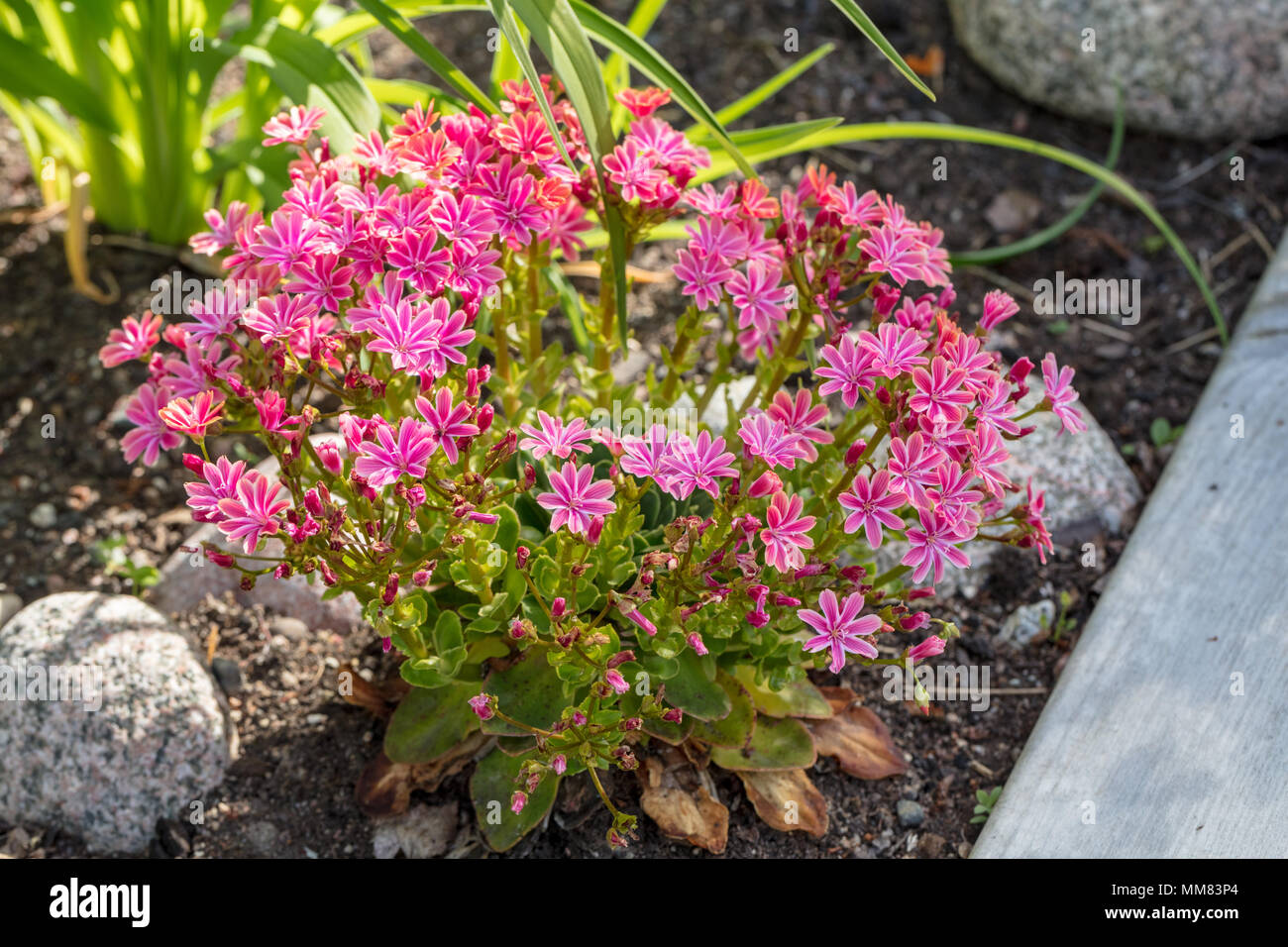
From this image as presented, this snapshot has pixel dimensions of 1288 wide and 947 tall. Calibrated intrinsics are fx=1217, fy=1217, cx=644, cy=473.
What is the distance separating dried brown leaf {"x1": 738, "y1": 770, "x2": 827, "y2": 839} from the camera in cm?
211

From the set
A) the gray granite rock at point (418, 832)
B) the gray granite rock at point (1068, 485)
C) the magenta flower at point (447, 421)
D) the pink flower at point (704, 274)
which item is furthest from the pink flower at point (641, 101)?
the gray granite rock at point (418, 832)

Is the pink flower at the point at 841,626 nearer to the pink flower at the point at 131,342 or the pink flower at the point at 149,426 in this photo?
the pink flower at the point at 149,426

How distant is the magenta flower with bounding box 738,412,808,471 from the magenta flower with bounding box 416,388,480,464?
1.23ft

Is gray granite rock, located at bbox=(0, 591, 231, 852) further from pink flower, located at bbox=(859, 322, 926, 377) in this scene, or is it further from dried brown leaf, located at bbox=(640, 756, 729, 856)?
pink flower, located at bbox=(859, 322, 926, 377)

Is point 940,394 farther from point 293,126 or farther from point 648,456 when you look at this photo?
point 293,126

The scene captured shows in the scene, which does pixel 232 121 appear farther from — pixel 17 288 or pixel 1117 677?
pixel 1117 677

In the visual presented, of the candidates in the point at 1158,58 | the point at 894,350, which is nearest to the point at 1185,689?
the point at 894,350

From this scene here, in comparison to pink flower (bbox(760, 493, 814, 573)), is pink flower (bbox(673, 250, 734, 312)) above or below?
above

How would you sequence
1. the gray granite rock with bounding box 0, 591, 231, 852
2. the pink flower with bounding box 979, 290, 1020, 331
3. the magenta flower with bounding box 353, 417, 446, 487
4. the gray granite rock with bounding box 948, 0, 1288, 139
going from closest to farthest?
the magenta flower with bounding box 353, 417, 446, 487, the pink flower with bounding box 979, 290, 1020, 331, the gray granite rock with bounding box 0, 591, 231, 852, the gray granite rock with bounding box 948, 0, 1288, 139

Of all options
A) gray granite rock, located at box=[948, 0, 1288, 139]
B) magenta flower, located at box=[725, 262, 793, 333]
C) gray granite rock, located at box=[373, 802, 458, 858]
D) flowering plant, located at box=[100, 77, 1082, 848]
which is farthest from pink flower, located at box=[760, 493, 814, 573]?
gray granite rock, located at box=[948, 0, 1288, 139]

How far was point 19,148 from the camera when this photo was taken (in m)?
3.59

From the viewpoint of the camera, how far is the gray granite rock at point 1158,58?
135 inches

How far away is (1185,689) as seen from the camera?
2242 mm
